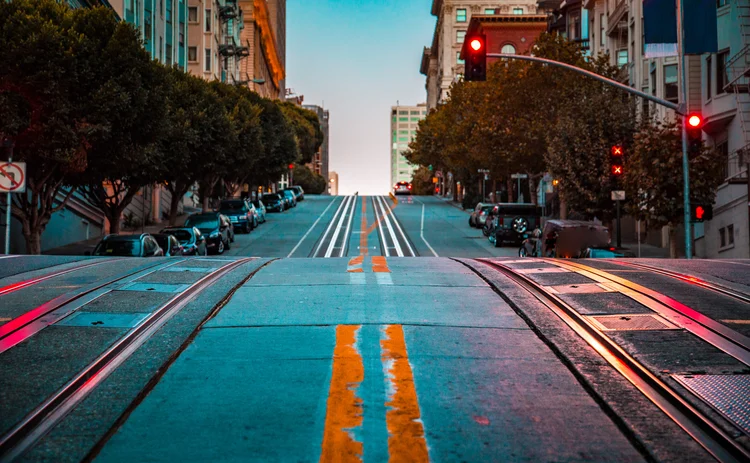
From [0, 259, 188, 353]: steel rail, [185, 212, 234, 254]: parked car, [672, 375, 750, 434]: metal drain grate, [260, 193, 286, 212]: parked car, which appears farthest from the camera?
[260, 193, 286, 212]: parked car

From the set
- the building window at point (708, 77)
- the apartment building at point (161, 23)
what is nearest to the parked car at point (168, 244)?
the building window at point (708, 77)

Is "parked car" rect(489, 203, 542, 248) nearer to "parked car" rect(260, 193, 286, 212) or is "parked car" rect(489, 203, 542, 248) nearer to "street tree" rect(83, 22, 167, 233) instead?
"street tree" rect(83, 22, 167, 233)

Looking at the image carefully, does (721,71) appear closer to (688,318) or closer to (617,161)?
(617,161)

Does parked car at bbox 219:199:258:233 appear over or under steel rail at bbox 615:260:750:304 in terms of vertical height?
over

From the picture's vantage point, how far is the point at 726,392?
23.0 feet

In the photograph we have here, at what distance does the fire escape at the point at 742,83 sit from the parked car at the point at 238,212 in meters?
27.0

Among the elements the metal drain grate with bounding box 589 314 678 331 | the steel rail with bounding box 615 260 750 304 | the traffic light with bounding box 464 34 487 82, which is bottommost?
the metal drain grate with bounding box 589 314 678 331

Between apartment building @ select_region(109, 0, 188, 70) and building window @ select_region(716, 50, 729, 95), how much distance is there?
29785mm

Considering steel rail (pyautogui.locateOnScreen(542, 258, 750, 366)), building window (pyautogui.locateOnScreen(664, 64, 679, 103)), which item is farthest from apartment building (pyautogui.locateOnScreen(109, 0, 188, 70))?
steel rail (pyautogui.locateOnScreen(542, 258, 750, 366))

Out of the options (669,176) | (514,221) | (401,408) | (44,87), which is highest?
(44,87)

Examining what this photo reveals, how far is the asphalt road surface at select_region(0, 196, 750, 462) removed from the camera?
5.83 m

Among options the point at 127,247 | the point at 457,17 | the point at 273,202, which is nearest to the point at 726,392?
the point at 127,247

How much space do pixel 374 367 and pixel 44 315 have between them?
14.2ft

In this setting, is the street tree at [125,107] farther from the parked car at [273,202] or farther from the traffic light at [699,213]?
the parked car at [273,202]
